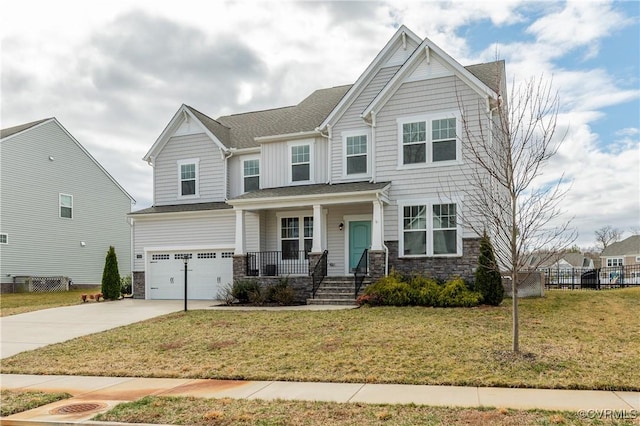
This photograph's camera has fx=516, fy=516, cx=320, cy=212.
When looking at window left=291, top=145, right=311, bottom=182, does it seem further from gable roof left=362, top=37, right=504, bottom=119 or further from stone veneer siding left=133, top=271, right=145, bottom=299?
stone veneer siding left=133, top=271, right=145, bottom=299

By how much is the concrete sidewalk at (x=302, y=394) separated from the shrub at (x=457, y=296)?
7.96m

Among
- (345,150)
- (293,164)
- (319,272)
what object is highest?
(345,150)

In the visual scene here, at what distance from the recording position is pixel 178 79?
1917 cm

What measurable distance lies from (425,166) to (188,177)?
36.1ft

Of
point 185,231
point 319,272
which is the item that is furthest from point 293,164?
point 185,231

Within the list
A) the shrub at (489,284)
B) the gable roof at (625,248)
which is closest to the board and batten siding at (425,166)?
the shrub at (489,284)

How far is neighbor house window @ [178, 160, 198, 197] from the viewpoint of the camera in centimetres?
2320

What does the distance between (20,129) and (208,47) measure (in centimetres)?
1918

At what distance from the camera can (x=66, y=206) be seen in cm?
3120

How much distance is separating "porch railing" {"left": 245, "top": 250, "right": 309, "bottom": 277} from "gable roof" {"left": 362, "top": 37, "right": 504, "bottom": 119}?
610cm

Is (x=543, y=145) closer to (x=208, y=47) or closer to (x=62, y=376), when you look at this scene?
(x=62, y=376)

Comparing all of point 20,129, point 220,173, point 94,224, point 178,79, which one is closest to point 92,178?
point 94,224

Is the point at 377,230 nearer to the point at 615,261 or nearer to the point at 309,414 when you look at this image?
the point at 309,414

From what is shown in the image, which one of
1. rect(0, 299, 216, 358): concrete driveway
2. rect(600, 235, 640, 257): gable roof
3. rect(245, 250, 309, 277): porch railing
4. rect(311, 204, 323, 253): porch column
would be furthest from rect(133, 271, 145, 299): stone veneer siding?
rect(600, 235, 640, 257): gable roof
